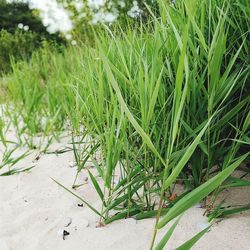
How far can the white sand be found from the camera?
85 centimetres

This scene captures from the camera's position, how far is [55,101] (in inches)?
92.7

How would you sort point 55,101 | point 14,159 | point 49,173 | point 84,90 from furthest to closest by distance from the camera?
point 55,101 → point 14,159 → point 49,173 → point 84,90

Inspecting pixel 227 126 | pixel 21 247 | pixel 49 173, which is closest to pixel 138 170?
pixel 227 126

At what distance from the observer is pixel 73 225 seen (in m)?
1.04

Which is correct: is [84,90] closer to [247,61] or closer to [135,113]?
[135,113]

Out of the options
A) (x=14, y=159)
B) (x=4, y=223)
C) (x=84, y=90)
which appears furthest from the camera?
(x=14, y=159)

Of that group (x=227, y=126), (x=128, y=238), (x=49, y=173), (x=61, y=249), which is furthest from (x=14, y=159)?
(x=227, y=126)

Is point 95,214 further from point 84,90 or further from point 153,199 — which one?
point 84,90

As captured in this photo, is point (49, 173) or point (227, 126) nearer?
point (227, 126)

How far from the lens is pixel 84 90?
1376 mm

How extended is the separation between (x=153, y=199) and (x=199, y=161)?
0.20 metres

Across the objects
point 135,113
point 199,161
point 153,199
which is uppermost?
point 135,113

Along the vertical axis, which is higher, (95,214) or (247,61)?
(247,61)

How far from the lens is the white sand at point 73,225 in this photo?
0.85 m
